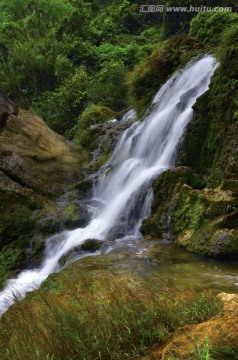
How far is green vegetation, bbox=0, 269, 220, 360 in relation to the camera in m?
3.15

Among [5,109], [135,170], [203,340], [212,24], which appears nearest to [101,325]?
[203,340]

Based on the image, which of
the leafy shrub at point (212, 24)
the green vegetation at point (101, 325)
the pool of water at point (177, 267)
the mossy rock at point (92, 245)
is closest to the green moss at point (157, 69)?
the leafy shrub at point (212, 24)

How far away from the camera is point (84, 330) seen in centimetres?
325

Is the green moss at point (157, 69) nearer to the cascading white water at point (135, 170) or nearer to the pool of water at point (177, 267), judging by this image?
the cascading white water at point (135, 170)

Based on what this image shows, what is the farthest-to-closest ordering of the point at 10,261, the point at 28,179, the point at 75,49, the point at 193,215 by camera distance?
1. the point at 75,49
2. the point at 28,179
3. the point at 10,261
4. the point at 193,215

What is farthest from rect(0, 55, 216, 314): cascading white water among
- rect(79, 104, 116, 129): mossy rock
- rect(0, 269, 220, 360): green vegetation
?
rect(79, 104, 116, 129): mossy rock

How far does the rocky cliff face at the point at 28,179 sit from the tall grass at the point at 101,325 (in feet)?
20.7

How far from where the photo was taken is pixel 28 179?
1343cm

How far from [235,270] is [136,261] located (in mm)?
1703

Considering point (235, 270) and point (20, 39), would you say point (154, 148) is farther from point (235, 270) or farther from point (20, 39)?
point (20, 39)

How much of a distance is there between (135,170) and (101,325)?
8.88m

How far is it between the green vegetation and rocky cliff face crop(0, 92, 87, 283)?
6277mm

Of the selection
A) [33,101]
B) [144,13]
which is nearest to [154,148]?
[33,101]

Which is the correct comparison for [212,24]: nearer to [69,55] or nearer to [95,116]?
[95,116]
